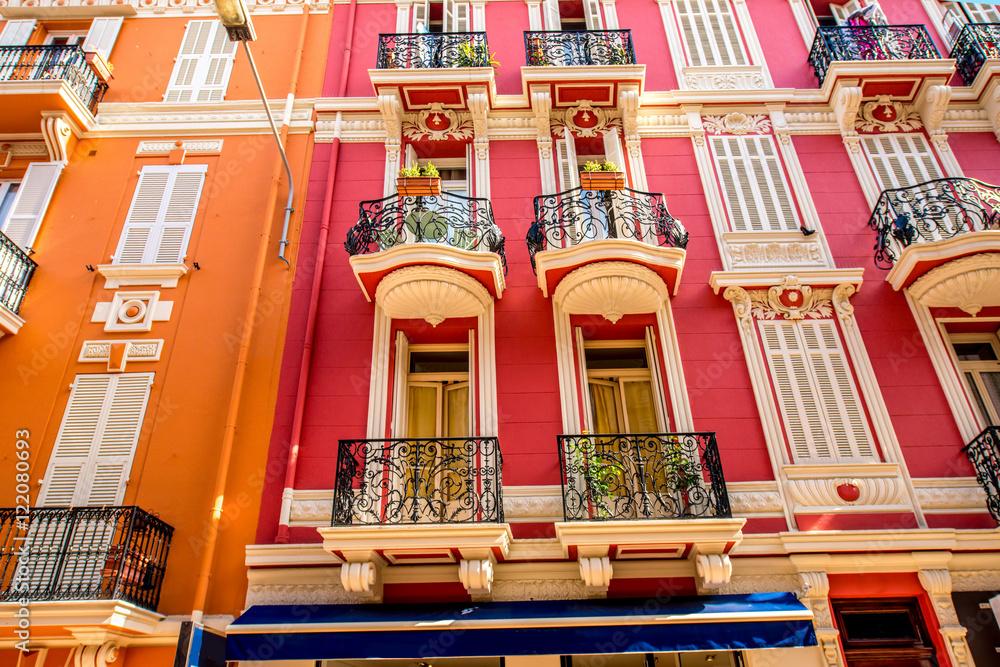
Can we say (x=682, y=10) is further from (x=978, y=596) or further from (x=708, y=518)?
(x=978, y=596)

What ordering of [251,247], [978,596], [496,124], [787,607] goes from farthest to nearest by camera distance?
[496,124]
[251,247]
[978,596]
[787,607]

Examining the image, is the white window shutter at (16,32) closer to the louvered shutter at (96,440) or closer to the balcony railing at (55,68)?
the balcony railing at (55,68)

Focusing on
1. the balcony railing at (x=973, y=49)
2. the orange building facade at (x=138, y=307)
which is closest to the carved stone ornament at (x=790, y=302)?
the balcony railing at (x=973, y=49)

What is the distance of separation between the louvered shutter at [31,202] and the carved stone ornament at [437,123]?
215 inches

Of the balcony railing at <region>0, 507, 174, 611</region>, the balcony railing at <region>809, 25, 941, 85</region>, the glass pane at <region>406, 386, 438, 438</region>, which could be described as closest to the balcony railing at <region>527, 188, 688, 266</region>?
the glass pane at <region>406, 386, 438, 438</region>

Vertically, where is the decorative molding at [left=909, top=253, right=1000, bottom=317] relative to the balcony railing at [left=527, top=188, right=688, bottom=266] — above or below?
below

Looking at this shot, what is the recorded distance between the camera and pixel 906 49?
36.0 feet

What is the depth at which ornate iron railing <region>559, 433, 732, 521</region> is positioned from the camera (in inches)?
289

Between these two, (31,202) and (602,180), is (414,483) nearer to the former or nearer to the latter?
(602,180)

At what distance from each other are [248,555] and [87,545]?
186 centimetres

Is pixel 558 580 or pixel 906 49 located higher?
pixel 906 49

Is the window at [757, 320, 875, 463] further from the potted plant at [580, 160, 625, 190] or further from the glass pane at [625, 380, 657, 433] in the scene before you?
the potted plant at [580, 160, 625, 190]

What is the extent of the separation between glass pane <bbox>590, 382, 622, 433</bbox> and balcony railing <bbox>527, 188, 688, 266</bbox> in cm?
195

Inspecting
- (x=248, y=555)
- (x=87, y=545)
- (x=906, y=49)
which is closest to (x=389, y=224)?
(x=248, y=555)
